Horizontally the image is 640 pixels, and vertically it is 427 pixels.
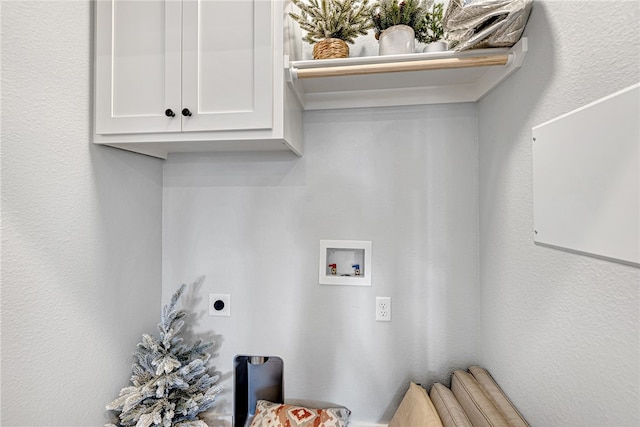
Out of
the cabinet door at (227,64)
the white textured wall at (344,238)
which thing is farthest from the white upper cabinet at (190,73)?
the white textured wall at (344,238)

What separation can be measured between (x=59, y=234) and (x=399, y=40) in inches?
52.1

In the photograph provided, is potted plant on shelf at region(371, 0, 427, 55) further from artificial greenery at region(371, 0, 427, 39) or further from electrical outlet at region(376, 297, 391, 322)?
electrical outlet at region(376, 297, 391, 322)

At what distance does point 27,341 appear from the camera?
995 mm

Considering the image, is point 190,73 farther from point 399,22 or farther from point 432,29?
point 432,29

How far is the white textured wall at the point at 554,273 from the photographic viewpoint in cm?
69

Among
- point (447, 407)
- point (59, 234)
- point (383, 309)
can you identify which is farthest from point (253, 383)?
point (59, 234)

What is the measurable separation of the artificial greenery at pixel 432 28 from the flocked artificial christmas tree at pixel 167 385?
4.72ft

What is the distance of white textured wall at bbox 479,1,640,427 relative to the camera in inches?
27.0

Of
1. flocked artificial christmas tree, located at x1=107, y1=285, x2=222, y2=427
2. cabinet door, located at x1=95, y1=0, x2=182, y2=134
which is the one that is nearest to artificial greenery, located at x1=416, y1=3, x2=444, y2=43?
cabinet door, located at x1=95, y1=0, x2=182, y2=134

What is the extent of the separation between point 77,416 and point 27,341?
360 millimetres

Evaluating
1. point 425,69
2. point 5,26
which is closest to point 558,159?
point 425,69

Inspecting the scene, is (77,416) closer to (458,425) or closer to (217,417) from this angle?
(217,417)

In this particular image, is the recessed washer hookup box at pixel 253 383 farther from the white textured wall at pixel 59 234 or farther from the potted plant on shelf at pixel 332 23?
the potted plant on shelf at pixel 332 23

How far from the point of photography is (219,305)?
5.31ft
